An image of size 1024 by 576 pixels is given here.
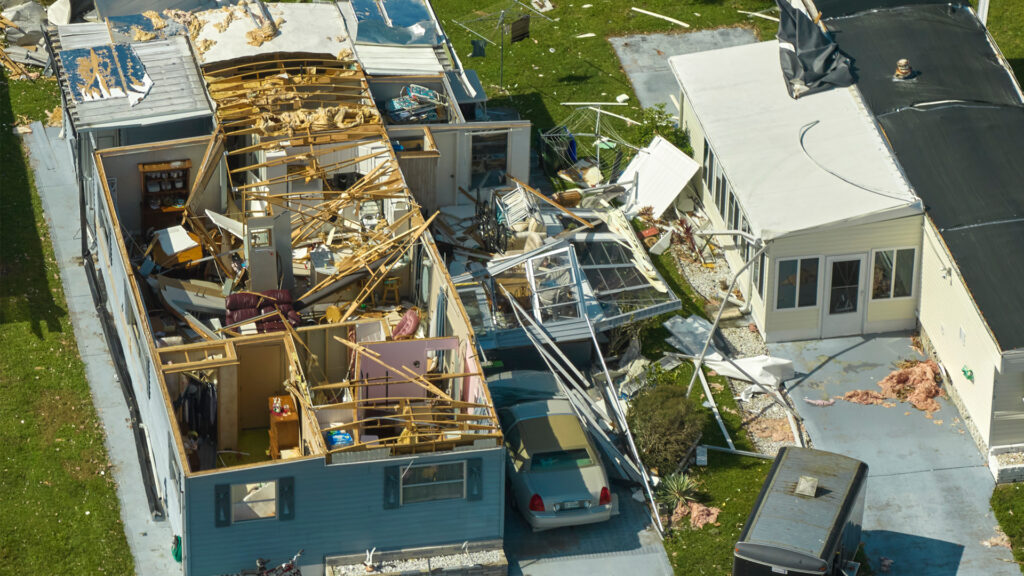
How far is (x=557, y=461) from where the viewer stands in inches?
1148

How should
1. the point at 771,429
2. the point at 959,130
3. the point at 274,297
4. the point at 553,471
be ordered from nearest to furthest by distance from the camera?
the point at 553,471
the point at 274,297
the point at 771,429
the point at 959,130

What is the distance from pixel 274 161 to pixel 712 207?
10632 millimetres

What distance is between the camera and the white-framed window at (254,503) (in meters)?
26.6

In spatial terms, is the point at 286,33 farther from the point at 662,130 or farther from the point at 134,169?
the point at 662,130

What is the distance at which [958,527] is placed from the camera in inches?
1153

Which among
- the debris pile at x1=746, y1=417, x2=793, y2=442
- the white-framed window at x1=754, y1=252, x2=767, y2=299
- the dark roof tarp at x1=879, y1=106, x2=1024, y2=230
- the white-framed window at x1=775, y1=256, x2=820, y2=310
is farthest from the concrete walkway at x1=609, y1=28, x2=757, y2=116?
the debris pile at x1=746, y1=417, x2=793, y2=442

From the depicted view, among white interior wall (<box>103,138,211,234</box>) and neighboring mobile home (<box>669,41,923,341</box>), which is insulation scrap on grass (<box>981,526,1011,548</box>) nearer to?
neighboring mobile home (<box>669,41,923,341</box>)

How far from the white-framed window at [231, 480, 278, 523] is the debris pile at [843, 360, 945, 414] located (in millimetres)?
12506

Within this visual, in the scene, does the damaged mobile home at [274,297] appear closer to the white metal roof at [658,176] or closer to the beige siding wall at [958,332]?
the white metal roof at [658,176]

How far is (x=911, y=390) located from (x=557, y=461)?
824cm

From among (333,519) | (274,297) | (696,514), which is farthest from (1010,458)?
(274,297)

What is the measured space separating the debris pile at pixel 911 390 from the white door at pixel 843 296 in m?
1.69

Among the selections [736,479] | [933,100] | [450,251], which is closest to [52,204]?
[450,251]

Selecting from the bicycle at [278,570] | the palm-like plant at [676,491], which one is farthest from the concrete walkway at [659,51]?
the bicycle at [278,570]
